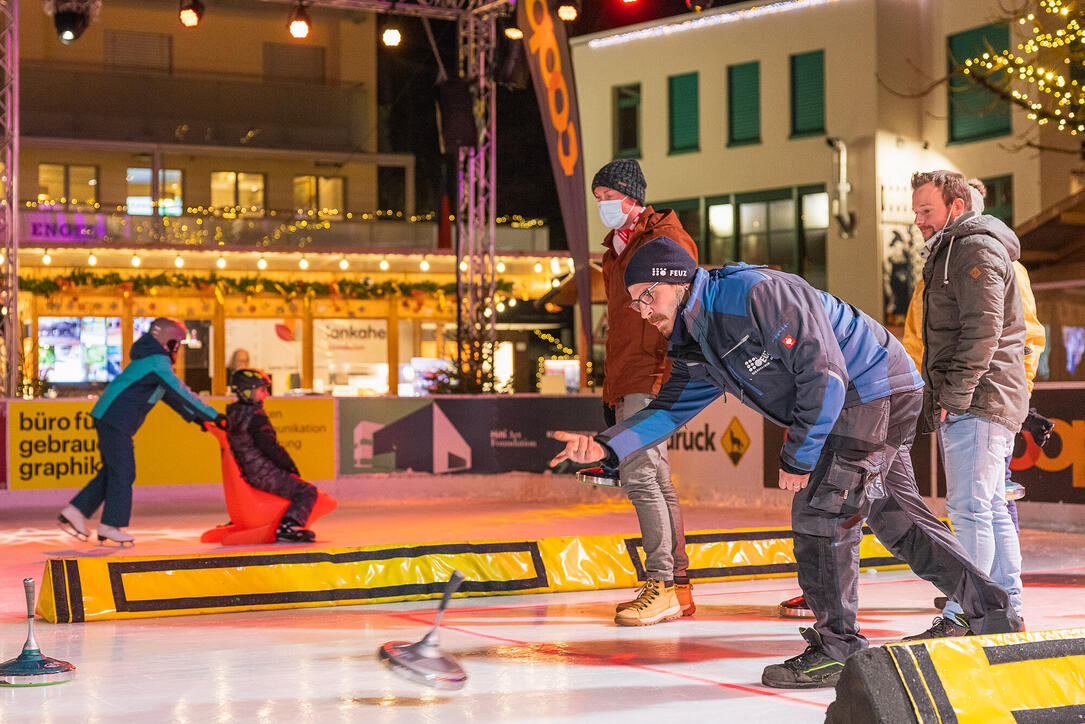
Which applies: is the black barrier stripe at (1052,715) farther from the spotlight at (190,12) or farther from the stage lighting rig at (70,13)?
the stage lighting rig at (70,13)

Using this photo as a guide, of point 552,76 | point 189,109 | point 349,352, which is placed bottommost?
point 349,352

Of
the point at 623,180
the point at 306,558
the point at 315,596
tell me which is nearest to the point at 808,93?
the point at 623,180

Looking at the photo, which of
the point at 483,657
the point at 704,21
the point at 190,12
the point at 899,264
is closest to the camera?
the point at 483,657

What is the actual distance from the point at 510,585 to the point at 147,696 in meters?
2.62

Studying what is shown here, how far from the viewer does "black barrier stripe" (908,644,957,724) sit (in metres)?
3.06

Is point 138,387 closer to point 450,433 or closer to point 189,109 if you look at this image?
point 450,433

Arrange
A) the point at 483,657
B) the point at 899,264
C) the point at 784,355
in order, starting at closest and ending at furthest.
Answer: the point at 784,355 < the point at 483,657 < the point at 899,264

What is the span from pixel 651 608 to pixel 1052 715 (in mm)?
2394

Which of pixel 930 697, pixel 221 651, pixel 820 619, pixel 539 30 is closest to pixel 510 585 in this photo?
pixel 221 651

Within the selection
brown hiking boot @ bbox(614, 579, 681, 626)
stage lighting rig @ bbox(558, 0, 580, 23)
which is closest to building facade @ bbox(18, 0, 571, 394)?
stage lighting rig @ bbox(558, 0, 580, 23)

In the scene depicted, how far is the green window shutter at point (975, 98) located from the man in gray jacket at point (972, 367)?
20.4 meters

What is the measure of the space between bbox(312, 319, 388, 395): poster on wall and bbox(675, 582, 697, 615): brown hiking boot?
65.7 feet

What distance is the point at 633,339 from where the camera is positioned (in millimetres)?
5652

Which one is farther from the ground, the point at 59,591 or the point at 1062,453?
the point at 1062,453
